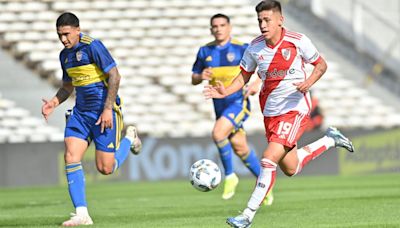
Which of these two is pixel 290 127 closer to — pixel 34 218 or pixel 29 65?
pixel 34 218

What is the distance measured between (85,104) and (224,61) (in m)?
3.66

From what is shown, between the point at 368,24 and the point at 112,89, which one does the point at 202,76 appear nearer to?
the point at 112,89

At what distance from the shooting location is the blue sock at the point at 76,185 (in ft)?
33.9

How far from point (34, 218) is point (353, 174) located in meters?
12.2

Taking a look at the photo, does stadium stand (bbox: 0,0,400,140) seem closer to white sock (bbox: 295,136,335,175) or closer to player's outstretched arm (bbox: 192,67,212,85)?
player's outstretched arm (bbox: 192,67,212,85)

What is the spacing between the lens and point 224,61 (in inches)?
548

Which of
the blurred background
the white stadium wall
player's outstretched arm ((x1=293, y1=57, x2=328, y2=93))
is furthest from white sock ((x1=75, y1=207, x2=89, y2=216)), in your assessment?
the white stadium wall

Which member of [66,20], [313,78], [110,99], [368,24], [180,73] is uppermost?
[66,20]

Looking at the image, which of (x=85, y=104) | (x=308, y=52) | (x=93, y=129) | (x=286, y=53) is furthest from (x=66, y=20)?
(x=308, y=52)

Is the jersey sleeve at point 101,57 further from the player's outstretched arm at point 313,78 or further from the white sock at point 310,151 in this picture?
the white sock at point 310,151

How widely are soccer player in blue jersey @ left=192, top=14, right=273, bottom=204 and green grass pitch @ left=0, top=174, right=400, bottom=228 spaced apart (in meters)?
0.52

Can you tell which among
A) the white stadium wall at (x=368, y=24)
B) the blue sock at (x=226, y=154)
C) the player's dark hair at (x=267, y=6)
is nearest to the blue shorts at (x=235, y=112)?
the blue sock at (x=226, y=154)

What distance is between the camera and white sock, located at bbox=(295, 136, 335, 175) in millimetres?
10320

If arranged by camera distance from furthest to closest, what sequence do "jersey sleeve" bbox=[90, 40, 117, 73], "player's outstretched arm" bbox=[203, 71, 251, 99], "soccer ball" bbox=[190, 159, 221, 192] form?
"soccer ball" bbox=[190, 159, 221, 192] → "jersey sleeve" bbox=[90, 40, 117, 73] → "player's outstretched arm" bbox=[203, 71, 251, 99]
